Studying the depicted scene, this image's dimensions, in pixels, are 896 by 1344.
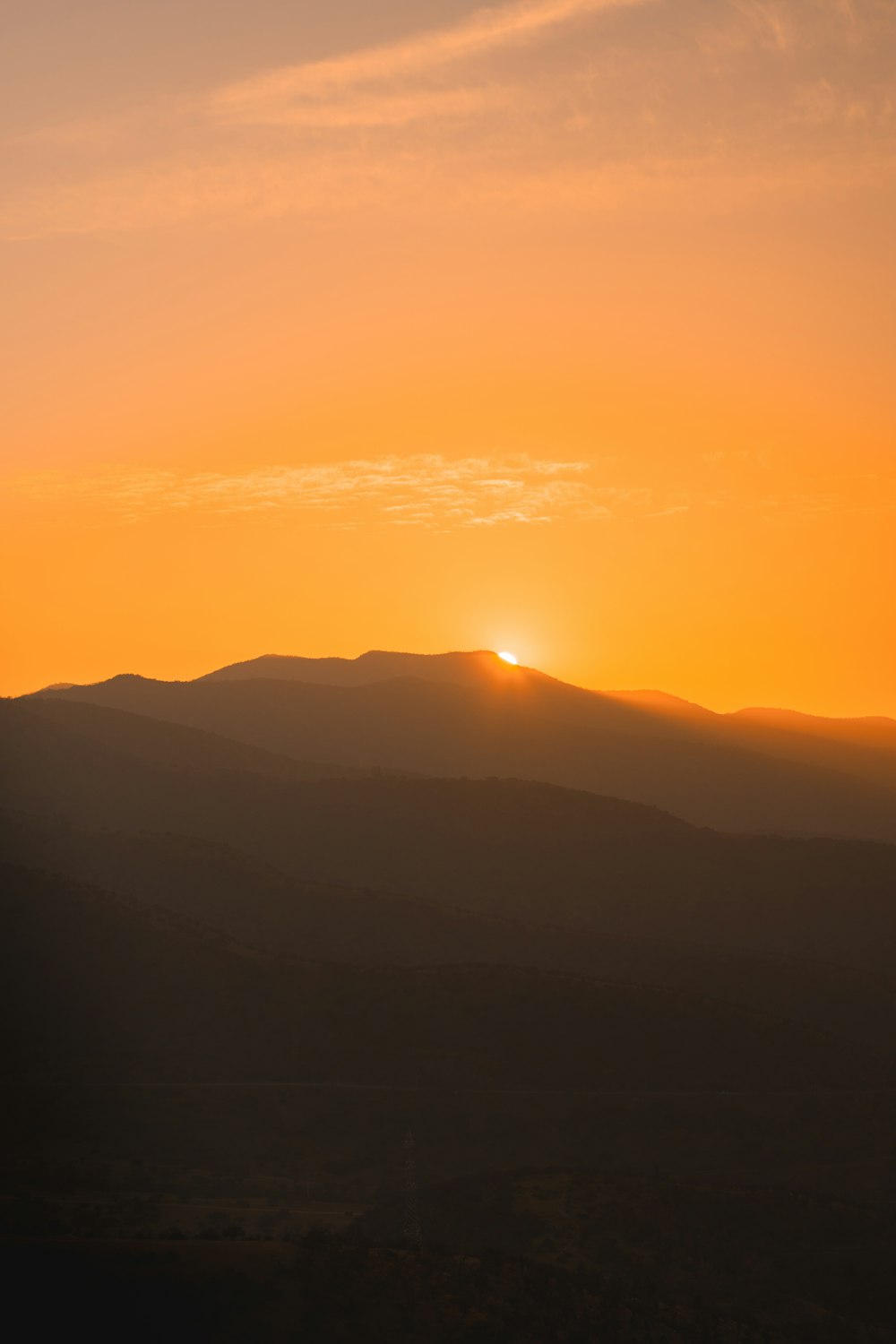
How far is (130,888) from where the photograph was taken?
271ft

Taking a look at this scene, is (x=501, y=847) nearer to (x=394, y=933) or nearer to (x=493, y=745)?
(x=394, y=933)

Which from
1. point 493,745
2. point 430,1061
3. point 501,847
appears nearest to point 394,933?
point 430,1061

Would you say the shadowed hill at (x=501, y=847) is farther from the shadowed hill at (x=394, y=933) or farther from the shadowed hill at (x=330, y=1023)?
the shadowed hill at (x=330, y=1023)

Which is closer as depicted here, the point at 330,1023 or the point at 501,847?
the point at 330,1023

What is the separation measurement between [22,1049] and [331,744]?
100616 millimetres

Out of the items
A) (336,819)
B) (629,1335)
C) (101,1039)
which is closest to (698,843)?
(336,819)

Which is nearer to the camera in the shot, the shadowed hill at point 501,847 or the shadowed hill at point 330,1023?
the shadowed hill at point 330,1023

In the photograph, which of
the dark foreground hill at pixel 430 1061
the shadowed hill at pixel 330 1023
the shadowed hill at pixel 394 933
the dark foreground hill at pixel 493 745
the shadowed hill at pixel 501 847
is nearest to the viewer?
the dark foreground hill at pixel 430 1061

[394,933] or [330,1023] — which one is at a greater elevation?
[394,933]

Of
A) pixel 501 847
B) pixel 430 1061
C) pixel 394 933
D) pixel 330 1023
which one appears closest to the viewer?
pixel 430 1061

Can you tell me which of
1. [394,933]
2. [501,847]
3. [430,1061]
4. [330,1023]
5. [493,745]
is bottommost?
[430,1061]

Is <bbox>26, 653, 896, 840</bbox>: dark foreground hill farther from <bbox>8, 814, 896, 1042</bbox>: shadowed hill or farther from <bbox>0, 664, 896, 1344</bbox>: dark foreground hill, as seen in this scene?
<bbox>8, 814, 896, 1042</bbox>: shadowed hill

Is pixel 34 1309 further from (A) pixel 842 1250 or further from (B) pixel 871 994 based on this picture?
(B) pixel 871 994

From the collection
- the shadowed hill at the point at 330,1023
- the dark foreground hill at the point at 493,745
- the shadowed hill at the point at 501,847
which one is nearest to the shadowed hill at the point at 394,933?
the shadowed hill at the point at 501,847
